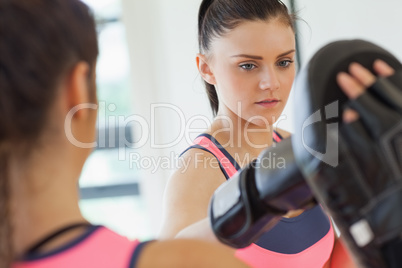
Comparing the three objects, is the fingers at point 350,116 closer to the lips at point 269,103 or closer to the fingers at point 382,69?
the fingers at point 382,69

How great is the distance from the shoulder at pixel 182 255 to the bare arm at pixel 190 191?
426 mm

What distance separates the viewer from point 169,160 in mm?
2836

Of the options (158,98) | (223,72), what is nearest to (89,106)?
(223,72)

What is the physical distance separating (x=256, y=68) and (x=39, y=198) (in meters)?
0.73

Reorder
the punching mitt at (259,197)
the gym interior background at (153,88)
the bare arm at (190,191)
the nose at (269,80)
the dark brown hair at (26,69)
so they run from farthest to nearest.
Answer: the gym interior background at (153,88) < the nose at (269,80) < the bare arm at (190,191) < the punching mitt at (259,197) < the dark brown hair at (26,69)

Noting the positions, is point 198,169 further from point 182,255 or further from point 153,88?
point 153,88

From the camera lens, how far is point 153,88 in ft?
9.18

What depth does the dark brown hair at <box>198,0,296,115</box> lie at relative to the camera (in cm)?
121

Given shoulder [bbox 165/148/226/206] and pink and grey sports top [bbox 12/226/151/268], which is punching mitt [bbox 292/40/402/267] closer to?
pink and grey sports top [bbox 12/226/151/268]

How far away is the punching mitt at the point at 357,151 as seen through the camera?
1.87 feet

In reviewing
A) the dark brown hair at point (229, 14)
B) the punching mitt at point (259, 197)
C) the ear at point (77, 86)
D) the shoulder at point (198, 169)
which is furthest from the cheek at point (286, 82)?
the ear at point (77, 86)

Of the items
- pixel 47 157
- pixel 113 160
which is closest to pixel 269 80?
pixel 47 157

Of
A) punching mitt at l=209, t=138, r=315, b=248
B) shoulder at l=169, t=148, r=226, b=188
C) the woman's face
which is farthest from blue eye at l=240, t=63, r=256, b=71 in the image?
punching mitt at l=209, t=138, r=315, b=248

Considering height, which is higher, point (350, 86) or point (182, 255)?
point (350, 86)
